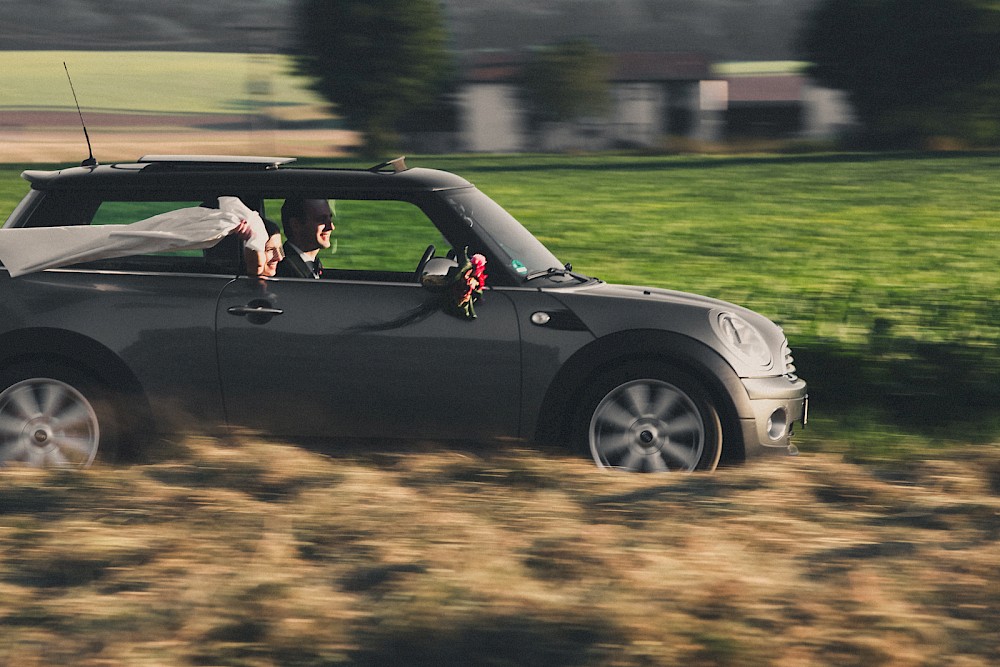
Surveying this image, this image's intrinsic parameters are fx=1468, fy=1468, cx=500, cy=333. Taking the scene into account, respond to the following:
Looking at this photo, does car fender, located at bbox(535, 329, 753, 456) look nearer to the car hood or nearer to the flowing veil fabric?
the car hood

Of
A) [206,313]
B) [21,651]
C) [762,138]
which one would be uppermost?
[762,138]

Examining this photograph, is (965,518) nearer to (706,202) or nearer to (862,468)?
(862,468)

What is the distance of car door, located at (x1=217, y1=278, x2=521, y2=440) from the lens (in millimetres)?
6000

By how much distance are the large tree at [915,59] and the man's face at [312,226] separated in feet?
196

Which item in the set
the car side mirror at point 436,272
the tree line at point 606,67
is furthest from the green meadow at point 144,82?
the car side mirror at point 436,272

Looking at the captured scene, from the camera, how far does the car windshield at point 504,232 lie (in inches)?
248

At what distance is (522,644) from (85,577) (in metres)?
1.32

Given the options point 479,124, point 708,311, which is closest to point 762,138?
point 479,124

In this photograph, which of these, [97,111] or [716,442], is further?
[97,111]

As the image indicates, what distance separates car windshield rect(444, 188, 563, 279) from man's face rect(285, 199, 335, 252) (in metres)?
0.56

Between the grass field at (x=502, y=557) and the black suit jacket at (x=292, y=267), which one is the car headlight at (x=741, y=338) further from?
the black suit jacket at (x=292, y=267)

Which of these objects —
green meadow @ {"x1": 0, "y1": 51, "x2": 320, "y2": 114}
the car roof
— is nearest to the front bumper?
the car roof

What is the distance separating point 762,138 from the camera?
73.3 metres

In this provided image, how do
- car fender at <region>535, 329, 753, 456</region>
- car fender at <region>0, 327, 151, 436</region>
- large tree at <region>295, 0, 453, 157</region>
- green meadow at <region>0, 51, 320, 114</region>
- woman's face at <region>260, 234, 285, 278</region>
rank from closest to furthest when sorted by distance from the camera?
car fender at <region>535, 329, 753, 456</region> < car fender at <region>0, 327, 151, 436</region> < woman's face at <region>260, 234, 285, 278</region> < green meadow at <region>0, 51, 320, 114</region> < large tree at <region>295, 0, 453, 157</region>
